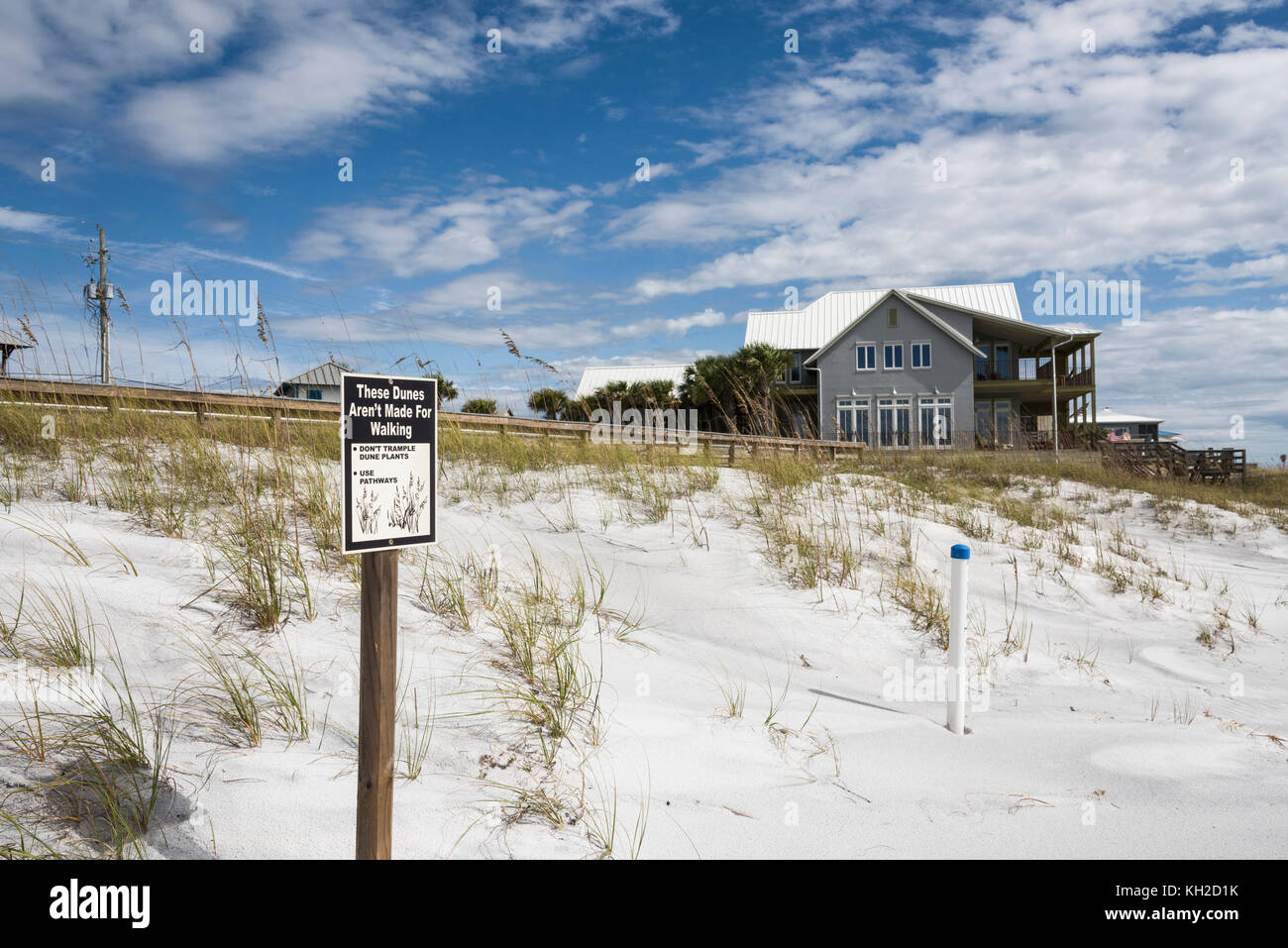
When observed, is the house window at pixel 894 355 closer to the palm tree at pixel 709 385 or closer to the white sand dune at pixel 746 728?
the palm tree at pixel 709 385

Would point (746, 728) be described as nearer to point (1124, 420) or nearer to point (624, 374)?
point (624, 374)

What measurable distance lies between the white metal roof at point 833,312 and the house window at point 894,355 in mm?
5862

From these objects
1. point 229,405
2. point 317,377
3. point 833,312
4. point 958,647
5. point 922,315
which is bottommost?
point 958,647

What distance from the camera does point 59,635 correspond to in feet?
11.6

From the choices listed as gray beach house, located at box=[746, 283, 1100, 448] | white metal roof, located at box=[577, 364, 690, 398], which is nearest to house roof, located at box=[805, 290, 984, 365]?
gray beach house, located at box=[746, 283, 1100, 448]

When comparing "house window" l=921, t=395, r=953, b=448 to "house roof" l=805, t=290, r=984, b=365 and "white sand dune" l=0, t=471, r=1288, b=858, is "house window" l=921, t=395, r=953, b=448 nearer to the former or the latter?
"house roof" l=805, t=290, r=984, b=365

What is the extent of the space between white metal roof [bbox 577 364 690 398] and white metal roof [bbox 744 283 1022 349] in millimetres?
7790

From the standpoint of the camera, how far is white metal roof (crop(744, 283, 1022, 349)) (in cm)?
4178

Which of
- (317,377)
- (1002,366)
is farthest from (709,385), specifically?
(317,377)

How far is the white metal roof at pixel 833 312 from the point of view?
41781 millimetres

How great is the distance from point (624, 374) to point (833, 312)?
16.3 metres

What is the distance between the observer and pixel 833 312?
4291 cm

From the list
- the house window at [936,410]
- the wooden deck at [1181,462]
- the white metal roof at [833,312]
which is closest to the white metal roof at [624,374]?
the white metal roof at [833,312]

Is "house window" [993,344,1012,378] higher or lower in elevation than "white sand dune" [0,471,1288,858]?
higher
